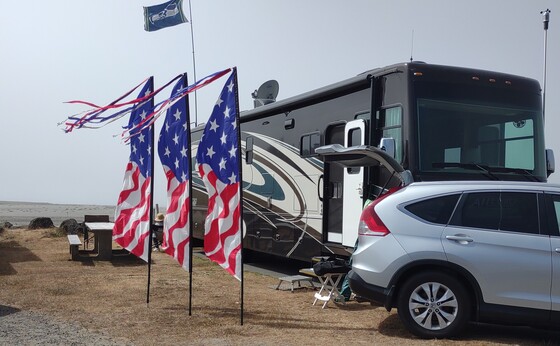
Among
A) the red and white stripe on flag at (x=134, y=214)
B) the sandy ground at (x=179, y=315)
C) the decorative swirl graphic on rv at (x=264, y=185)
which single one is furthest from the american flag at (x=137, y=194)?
the decorative swirl graphic on rv at (x=264, y=185)

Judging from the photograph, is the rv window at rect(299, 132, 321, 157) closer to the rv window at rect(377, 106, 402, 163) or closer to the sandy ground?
the rv window at rect(377, 106, 402, 163)

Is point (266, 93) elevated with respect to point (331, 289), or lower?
elevated

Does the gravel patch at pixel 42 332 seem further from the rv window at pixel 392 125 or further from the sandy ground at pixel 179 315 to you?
the rv window at pixel 392 125

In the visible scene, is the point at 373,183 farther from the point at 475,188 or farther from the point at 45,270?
the point at 45,270

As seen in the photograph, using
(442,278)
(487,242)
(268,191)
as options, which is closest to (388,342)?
(442,278)

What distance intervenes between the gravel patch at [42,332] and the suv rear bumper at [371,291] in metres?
2.53

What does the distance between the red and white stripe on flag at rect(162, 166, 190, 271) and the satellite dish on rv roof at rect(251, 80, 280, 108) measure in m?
5.63

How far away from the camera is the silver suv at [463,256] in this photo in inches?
246

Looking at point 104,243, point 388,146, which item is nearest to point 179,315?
point 388,146

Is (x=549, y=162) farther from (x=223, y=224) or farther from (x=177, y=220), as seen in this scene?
(x=177, y=220)

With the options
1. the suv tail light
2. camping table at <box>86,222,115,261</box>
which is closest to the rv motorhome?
the suv tail light

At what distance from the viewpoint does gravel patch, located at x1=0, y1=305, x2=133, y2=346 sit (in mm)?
6254

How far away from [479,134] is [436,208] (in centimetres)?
192

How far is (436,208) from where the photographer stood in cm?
670
